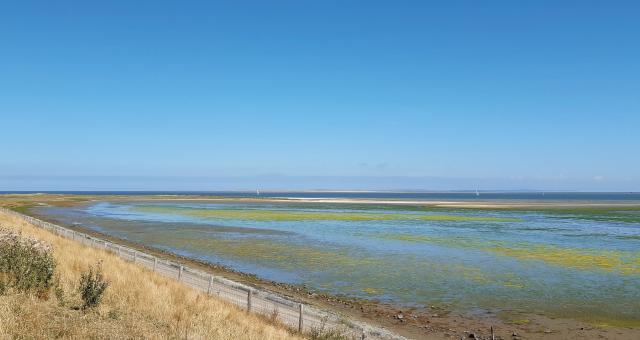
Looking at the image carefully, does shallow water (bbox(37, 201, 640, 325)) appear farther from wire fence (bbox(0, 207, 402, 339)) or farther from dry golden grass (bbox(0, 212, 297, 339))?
dry golden grass (bbox(0, 212, 297, 339))

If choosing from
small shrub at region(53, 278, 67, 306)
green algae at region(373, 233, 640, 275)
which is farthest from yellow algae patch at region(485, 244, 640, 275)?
small shrub at region(53, 278, 67, 306)

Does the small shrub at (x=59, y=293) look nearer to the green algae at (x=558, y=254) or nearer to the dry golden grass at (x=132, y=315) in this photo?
the dry golden grass at (x=132, y=315)

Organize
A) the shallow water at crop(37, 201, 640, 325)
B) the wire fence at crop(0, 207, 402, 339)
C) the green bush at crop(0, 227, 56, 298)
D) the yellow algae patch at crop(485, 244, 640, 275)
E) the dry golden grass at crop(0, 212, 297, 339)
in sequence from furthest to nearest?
the yellow algae patch at crop(485, 244, 640, 275) → the shallow water at crop(37, 201, 640, 325) → the wire fence at crop(0, 207, 402, 339) → the green bush at crop(0, 227, 56, 298) → the dry golden grass at crop(0, 212, 297, 339)

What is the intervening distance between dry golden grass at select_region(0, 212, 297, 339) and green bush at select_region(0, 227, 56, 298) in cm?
56

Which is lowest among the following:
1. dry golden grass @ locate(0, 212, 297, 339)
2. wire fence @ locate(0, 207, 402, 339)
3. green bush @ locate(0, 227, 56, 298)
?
wire fence @ locate(0, 207, 402, 339)

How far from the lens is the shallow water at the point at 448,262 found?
76.0 ft

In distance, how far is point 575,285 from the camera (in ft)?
86.3

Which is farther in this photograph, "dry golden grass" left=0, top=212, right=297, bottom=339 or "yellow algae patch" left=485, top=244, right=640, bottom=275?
"yellow algae patch" left=485, top=244, right=640, bottom=275

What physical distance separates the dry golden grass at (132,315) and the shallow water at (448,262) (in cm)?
966

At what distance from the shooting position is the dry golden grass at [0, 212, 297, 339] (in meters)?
9.84

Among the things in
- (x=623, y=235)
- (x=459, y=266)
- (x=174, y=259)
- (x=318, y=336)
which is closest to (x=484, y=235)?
(x=623, y=235)

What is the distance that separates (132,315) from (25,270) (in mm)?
3355

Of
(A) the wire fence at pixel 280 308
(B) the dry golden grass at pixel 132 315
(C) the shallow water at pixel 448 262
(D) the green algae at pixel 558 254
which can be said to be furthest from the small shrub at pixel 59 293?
(D) the green algae at pixel 558 254

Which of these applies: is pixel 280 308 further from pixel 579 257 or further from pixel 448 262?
pixel 579 257
